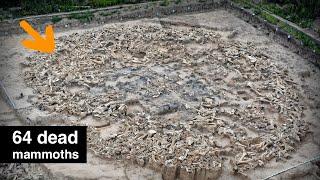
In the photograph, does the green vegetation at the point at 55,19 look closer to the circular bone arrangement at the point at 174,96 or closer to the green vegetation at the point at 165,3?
the circular bone arrangement at the point at 174,96

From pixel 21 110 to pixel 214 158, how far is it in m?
6.10

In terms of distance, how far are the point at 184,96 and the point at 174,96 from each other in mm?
327

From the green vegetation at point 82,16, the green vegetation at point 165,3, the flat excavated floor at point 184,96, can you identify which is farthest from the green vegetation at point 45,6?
the flat excavated floor at point 184,96

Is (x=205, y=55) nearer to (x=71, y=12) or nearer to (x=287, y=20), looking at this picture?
(x=287, y=20)

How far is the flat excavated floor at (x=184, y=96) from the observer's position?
40.9 feet

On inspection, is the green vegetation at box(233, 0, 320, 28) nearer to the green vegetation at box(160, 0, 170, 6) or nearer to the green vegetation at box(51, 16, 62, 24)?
the green vegetation at box(160, 0, 170, 6)

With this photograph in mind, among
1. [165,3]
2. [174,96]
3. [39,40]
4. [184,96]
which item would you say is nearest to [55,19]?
[39,40]

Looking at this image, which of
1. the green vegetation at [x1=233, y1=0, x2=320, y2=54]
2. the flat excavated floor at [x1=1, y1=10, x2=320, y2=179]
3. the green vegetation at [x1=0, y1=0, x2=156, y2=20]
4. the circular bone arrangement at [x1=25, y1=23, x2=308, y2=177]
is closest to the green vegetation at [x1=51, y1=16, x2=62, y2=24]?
the green vegetation at [x1=0, y1=0, x2=156, y2=20]

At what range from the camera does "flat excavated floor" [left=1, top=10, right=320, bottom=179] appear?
12469 mm

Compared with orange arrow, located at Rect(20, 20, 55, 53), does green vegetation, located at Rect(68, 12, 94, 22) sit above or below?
above

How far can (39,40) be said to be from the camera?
759 inches

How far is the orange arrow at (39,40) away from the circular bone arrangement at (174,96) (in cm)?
50

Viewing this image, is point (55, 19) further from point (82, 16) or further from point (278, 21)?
point (278, 21)

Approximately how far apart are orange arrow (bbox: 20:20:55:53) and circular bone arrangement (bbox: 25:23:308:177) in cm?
50
